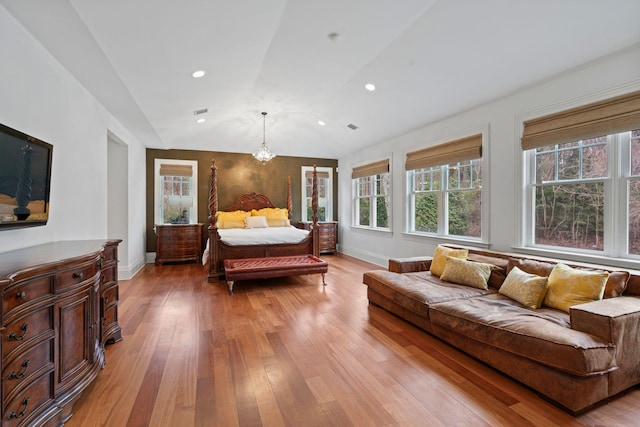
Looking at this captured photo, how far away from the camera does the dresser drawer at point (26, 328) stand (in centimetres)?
142

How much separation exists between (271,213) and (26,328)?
601 centimetres

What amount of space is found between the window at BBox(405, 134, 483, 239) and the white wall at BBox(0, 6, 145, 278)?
4.67 metres

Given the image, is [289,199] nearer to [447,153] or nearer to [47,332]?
[447,153]

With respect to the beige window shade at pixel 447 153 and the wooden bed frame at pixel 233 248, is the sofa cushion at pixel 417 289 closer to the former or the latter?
the beige window shade at pixel 447 153

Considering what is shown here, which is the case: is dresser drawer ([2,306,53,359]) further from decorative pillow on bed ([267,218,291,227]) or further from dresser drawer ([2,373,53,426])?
decorative pillow on bed ([267,218,291,227])

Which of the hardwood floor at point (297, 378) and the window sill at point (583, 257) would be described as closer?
the hardwood floor at point (297, 378)

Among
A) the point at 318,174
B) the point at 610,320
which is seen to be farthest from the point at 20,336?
the point at 318,174

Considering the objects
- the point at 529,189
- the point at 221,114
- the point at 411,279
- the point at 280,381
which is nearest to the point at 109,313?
the point at 280,381

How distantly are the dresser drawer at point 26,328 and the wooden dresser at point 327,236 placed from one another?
243 inches

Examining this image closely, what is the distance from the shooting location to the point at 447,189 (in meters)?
4.82

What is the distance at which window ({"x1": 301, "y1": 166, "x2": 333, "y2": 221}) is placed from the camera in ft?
26.6

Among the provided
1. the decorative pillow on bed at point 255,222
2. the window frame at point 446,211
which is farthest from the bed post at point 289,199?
the window frame at point 446,211

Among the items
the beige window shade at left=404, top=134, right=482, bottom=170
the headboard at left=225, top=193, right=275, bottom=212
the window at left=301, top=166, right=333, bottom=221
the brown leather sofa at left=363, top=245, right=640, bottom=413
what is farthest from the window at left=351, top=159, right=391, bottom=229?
the brown leather sofa at left=363, top=245, right=640, bottom=413

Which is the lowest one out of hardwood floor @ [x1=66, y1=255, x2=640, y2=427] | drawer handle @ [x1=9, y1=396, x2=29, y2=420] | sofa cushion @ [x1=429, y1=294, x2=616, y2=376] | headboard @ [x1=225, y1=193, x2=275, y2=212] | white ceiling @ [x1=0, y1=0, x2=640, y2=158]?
hardwood floor @ [x1=66, y1=255, x2=640, y2=427]
